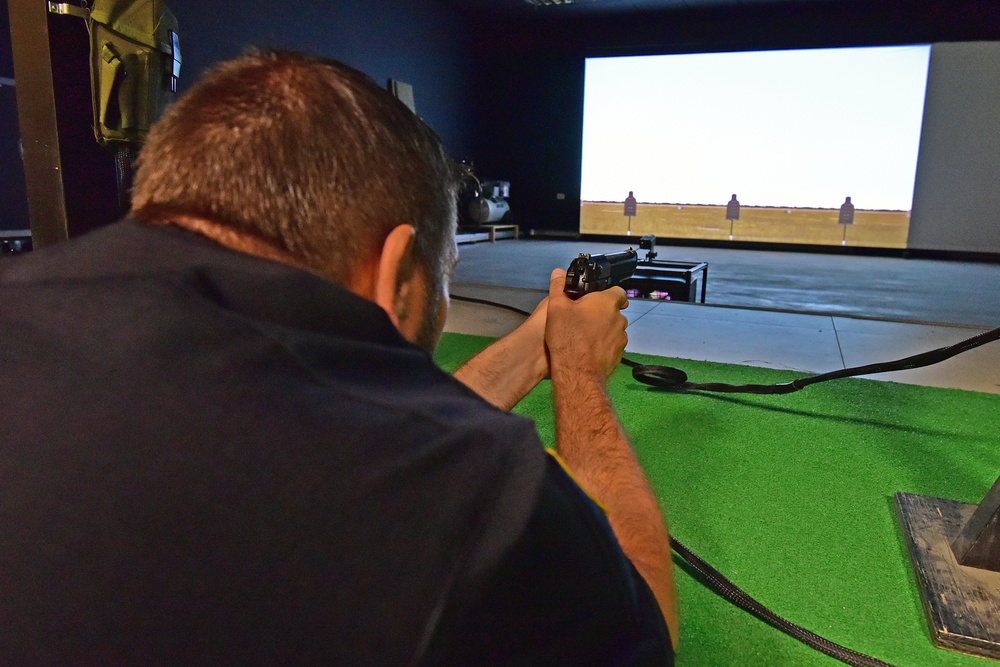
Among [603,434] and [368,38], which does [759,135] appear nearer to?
[368,38]

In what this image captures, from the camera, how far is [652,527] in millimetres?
615

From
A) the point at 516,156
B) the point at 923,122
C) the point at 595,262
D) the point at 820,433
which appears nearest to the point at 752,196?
the point at 923,122

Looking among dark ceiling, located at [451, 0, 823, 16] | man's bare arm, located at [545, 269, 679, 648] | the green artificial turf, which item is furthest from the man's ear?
dark ceiling, located at [451, 0, 823, 16]

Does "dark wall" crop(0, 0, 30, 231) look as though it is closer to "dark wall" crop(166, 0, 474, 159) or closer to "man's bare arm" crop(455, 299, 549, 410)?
"dark wall" crop(166, 0, 474, 159)

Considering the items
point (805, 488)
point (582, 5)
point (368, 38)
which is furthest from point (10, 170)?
point (582, 5)

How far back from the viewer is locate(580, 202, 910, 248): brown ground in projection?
782cm

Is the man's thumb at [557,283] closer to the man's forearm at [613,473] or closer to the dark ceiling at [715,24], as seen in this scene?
the man's forearm at [613,473]

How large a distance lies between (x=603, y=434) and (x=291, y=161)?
1.43 feet

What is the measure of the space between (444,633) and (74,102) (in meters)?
2.01

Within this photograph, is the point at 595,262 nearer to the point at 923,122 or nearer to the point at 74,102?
the point at 74,102

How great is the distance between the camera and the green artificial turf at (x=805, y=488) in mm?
859

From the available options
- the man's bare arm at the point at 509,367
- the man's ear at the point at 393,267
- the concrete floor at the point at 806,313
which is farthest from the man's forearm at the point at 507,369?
the concrete floor at the point at 806,313

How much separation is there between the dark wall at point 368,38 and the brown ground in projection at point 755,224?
2291mm

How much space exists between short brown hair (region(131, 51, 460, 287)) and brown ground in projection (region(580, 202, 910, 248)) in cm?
846
